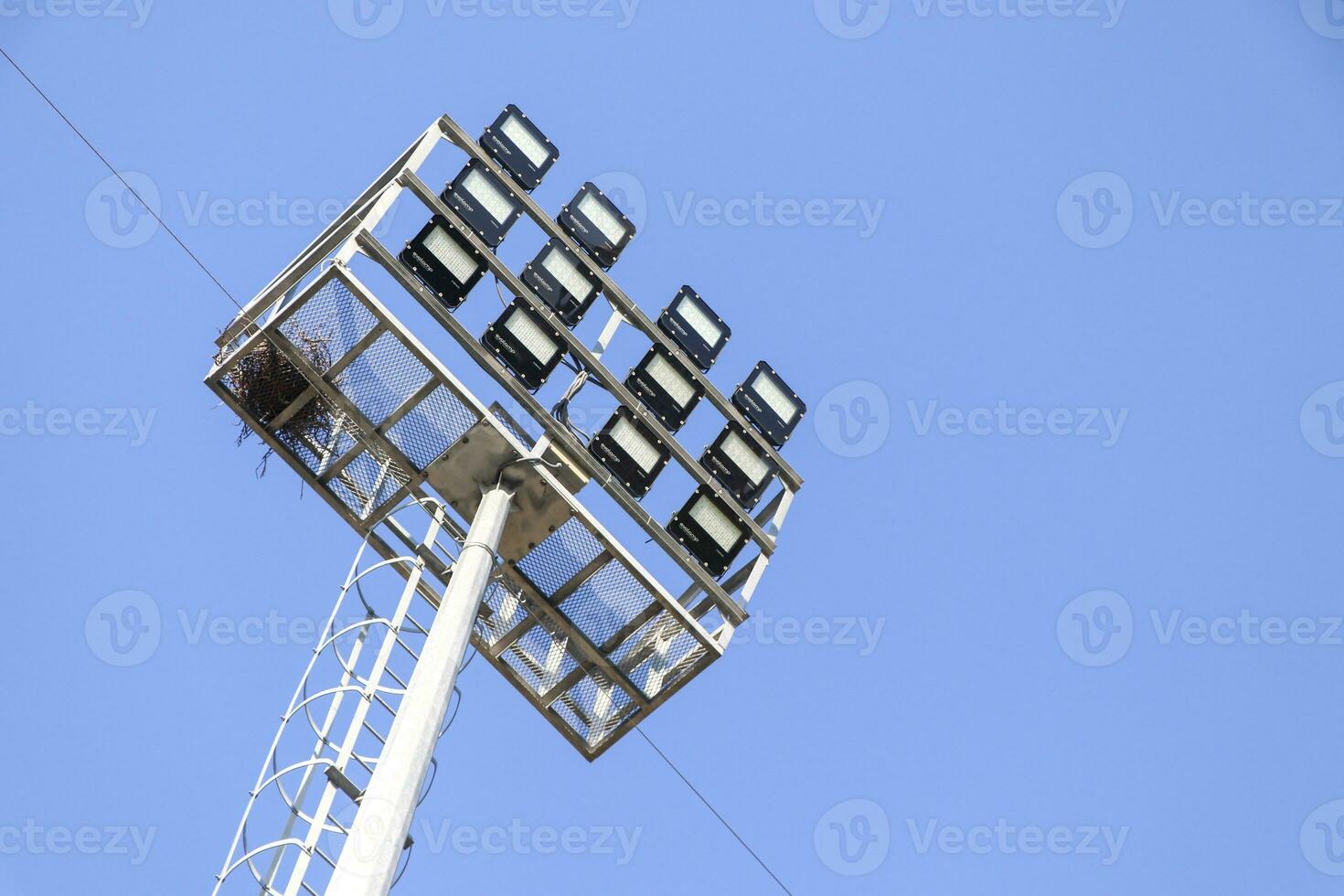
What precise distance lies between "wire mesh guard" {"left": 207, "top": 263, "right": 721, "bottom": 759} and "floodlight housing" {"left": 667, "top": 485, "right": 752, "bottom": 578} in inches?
34.3

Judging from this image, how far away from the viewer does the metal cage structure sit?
13.8 m

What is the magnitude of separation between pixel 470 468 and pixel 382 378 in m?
1.13

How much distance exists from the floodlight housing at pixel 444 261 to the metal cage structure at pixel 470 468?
11cm

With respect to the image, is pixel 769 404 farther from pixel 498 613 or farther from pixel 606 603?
pixel 498 613

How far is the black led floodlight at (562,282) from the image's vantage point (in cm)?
1535

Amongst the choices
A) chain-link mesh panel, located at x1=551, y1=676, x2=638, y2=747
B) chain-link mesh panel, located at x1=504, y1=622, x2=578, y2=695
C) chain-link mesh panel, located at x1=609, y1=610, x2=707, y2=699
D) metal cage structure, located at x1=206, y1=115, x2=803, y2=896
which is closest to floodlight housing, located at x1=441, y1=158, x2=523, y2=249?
metal cage structure, located at x1=206, y1=115, x2=803, y2=896

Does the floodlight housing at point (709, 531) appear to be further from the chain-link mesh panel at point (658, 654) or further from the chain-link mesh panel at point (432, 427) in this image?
the chain-link mesh panel at point (432, 427)

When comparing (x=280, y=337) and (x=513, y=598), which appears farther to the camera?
(x=513, y=598)

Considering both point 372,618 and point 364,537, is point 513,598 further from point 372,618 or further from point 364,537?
point 372,618

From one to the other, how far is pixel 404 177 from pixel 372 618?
4.73 m

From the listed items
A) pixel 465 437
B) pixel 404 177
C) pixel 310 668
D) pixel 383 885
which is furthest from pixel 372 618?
pixel 404 177

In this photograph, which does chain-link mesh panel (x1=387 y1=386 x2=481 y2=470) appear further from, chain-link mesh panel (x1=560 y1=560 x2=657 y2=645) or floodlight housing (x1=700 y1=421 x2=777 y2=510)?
floodlight housing (x1=700 y1=421 x2=777 y2=510)

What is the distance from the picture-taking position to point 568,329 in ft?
50.0

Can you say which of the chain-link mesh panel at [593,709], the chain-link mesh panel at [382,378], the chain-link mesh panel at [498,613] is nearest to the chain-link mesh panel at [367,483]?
the chain-link mesh panel at [382,378]
